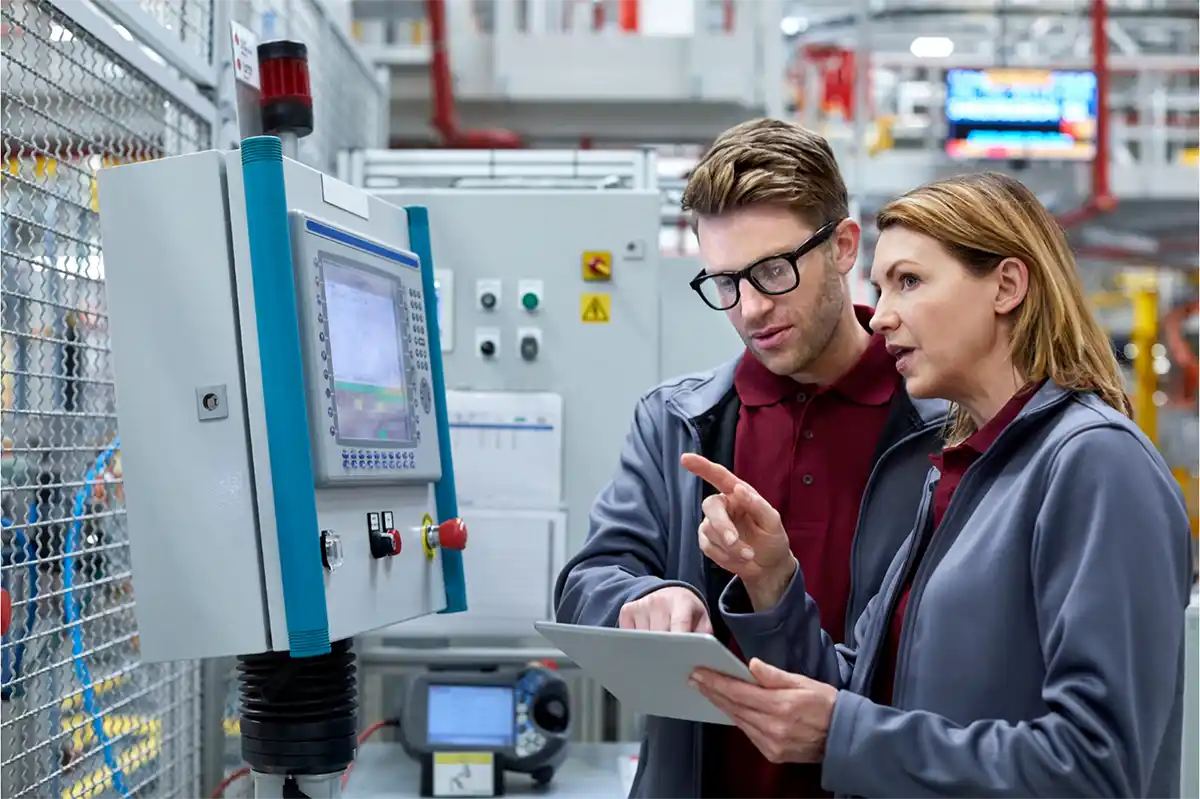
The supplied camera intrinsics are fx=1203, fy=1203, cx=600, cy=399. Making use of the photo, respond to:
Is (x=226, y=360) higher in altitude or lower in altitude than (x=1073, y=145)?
lower

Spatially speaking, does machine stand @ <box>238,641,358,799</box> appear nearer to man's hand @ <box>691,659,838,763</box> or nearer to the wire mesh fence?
the wire mesh fence

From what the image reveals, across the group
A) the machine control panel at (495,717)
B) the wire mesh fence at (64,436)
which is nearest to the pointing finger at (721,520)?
the wire mesh fence at (64,436)

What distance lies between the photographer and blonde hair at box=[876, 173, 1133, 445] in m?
1.31

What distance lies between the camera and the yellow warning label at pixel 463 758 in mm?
2564

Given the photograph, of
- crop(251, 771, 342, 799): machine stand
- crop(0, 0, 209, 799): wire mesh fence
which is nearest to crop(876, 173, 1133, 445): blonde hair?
crop(251, 771, 342, 799): machine stand

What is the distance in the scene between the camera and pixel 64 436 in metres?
1.93

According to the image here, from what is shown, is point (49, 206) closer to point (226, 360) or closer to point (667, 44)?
point (226, 360)

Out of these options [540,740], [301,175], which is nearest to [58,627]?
[301,175]

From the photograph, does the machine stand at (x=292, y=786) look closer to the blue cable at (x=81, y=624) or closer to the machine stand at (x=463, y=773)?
the blue cable at (x=81, y=624)

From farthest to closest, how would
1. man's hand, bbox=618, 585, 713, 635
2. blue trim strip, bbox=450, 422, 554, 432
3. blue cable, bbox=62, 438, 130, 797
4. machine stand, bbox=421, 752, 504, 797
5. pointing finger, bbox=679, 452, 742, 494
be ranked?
blue trim strip, bbox=450, 422, 554, 432 < machine stand, bbox=421, 752, 504, 797 < blue cable, bbox=62, 438, 130, 797 < man's hand, bbox=618, 585, 713, 635 < pointing finger, bbox=679, 452, 742, 494

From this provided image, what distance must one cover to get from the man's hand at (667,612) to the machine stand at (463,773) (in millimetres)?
1153

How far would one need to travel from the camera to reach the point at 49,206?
1.90m

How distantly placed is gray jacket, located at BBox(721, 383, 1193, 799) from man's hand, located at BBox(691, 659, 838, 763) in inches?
1.0

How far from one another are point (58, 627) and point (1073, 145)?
6987mm
